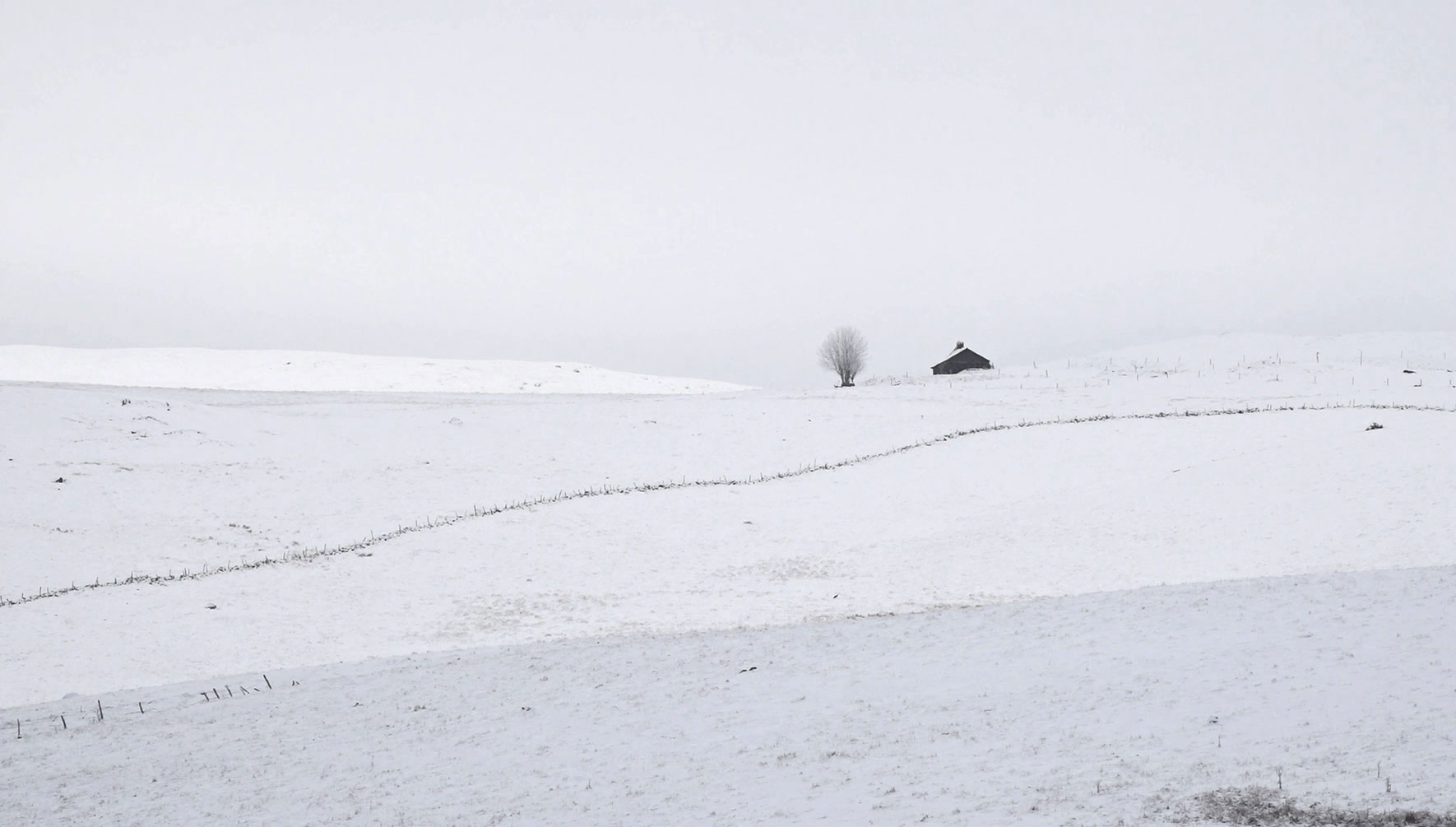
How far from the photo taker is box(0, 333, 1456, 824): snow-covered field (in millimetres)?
11141

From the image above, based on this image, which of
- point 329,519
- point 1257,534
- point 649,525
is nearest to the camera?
point 1257,534

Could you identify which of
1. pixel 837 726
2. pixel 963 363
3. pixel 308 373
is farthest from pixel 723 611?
pixel 308 373

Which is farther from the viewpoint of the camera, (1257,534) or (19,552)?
(19,552)

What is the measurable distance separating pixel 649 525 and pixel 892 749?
797 inches

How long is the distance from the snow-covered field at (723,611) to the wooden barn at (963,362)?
27087mm

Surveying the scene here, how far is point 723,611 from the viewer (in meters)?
23.4

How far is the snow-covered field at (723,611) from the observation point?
11141mm

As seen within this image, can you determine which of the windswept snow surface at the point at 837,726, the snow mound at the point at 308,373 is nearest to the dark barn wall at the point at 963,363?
the snow mound at the point at 308,373

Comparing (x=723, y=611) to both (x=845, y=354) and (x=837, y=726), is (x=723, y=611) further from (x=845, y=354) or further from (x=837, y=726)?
(x=845, y=354)

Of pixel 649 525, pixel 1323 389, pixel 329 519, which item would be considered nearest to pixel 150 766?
pixel 649 525

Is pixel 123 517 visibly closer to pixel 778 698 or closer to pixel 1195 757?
pixel 778 698

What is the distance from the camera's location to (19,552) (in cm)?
2861

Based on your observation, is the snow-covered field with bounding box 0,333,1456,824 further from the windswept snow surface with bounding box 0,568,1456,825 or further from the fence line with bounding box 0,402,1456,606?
the fence line with bounding box 0,402,1456,606

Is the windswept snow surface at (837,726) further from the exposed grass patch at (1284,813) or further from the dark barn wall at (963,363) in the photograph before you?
the dark barn wall at (963,363)
